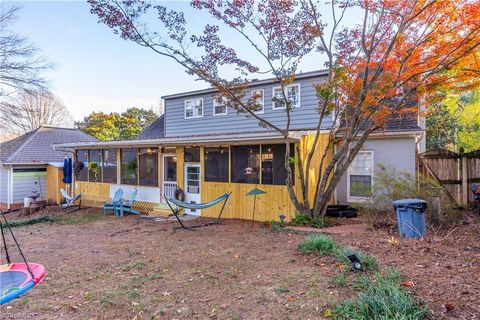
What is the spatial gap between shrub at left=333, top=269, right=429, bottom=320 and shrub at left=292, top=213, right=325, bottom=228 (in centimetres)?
438

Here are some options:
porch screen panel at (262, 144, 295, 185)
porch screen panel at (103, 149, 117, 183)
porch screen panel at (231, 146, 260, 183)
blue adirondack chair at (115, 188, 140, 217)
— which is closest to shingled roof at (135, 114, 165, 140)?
porch screen panel at (103, 149, 117, 183)

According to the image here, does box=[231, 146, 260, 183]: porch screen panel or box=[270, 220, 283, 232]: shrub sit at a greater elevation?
box=[231, 146, 260, 183]: porch screen panel

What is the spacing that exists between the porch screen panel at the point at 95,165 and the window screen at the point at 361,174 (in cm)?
1090

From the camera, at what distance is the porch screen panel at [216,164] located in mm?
10234

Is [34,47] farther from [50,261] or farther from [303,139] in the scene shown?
[303,139]

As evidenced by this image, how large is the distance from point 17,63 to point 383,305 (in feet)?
56.1

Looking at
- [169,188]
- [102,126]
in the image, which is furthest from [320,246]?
[102,126]

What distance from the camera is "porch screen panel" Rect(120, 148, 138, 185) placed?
12.8m

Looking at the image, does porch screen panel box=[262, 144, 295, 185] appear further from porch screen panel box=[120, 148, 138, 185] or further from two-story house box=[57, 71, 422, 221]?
porch screen panel box=[120, 148, 138, 185]

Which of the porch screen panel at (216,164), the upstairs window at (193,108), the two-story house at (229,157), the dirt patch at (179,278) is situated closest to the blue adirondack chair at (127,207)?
the two-story house at (229,157)

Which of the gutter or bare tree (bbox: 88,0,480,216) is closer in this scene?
bare tree (bbox: 88,0,480,216)

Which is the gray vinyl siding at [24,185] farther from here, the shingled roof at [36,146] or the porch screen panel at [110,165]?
the porch screen panel at [110,165]

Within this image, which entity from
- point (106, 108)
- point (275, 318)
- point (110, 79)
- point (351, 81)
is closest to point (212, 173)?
point (351, 81)

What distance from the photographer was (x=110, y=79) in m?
16.4
